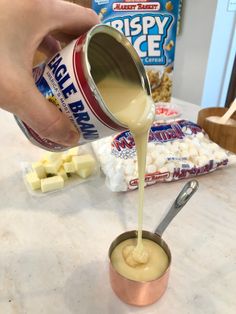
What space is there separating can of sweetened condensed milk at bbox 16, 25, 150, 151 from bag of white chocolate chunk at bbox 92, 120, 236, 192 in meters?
0.26

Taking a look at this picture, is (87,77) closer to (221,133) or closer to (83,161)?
(83,161)

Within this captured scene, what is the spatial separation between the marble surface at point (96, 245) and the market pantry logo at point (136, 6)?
0.56 metres

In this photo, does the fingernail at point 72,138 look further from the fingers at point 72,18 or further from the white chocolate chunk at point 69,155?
the white chocolate chunk at point 69,155

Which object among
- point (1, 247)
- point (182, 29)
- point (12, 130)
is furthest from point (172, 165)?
point (182, 29)

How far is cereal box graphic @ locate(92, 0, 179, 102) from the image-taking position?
983mm

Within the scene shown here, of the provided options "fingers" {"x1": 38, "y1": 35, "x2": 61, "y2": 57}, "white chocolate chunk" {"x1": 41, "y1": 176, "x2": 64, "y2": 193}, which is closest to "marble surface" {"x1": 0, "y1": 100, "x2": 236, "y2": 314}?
"white chocolate chunk" {"x1": 41, "y1": 176, "x2": 64, "y2": 193}

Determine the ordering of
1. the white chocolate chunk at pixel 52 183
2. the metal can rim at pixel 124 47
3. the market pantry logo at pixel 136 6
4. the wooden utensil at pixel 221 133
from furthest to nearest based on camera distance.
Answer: the market pantry logo at pixel 136 6, the wooden utensil at pixel 221 133, the white chocolate chunk at pixel 52 183, the metal can rim at pixel 124 47

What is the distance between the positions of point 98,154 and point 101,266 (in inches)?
12.4

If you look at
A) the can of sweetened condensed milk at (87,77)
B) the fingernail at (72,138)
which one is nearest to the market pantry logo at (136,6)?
the can of sweetened condensed milk at (87,77)

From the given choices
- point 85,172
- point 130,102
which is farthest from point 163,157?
point 130,102

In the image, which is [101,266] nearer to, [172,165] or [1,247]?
[1,247]

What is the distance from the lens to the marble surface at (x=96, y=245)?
47 centimetres

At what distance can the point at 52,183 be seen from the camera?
0.69 m

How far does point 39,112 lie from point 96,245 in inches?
11.3
